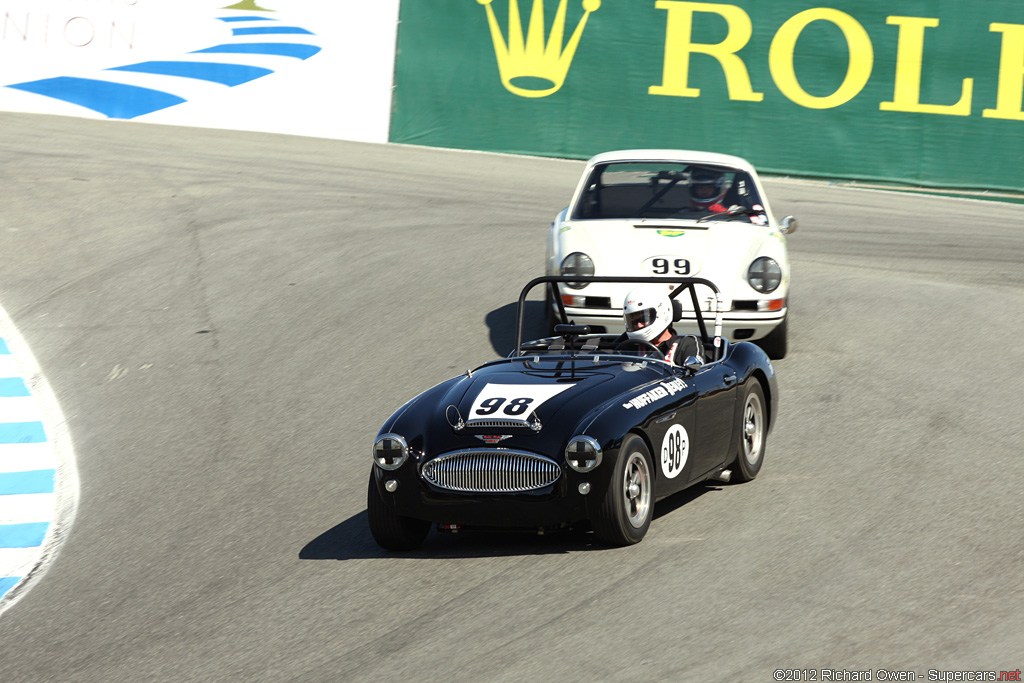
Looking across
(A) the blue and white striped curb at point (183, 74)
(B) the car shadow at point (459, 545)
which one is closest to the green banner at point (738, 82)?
(A) the blue and white striped curb at point (183, 74)

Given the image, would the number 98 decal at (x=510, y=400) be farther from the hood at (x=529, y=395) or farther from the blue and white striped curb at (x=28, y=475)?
the blue and white striped curb at (x=28, y=475)

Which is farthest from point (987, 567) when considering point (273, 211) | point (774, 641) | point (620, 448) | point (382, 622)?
point (273, 211)

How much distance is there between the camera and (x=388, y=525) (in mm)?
6191

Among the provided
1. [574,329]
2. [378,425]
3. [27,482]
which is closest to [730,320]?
[574,329]

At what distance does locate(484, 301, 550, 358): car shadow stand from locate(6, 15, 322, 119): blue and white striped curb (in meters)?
8.95

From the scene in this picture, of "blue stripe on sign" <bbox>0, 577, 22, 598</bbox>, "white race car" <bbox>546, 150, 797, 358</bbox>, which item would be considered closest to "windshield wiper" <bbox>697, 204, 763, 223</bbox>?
"white race car" <bbox>546, 150, 797, 358</bbox>

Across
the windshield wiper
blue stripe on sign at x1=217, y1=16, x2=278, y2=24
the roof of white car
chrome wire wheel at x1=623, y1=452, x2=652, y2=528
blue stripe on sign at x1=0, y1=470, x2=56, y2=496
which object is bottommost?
blue stripe on sign at x1=0, y1=470, x2=56, y2=496

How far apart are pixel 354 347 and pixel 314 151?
8.33 meters

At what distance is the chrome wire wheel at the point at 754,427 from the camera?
7.34 m

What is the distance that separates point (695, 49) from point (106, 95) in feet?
29.0

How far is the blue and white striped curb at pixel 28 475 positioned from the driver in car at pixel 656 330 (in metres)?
3.48

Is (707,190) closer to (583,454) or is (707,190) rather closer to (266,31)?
(583,454)

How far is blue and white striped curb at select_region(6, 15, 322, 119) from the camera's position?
1842 centimetres

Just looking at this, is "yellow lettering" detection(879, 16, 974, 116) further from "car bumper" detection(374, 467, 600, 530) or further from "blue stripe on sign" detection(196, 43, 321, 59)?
"car bumper" detection(374, 467, 600, 530)
